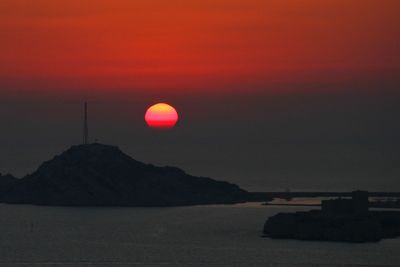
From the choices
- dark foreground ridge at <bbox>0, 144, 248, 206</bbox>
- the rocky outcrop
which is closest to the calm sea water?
the rocky outcrop

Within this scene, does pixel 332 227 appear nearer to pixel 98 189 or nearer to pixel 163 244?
pixel 163 244

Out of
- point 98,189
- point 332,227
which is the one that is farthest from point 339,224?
point 98,189

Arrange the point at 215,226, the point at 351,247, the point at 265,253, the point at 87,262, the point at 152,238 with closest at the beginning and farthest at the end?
the point at 87,262 < the point at 265,253 < the point at 351,247 < the point at 152,238 < the point at 215,226

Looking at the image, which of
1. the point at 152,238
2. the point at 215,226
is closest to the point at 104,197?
the point at 215,226

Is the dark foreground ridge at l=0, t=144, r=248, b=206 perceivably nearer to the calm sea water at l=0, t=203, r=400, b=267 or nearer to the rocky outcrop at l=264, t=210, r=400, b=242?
the calm sea water at l=0, t=203, r=400, b=267

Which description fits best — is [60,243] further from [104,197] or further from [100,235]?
[104,197]
